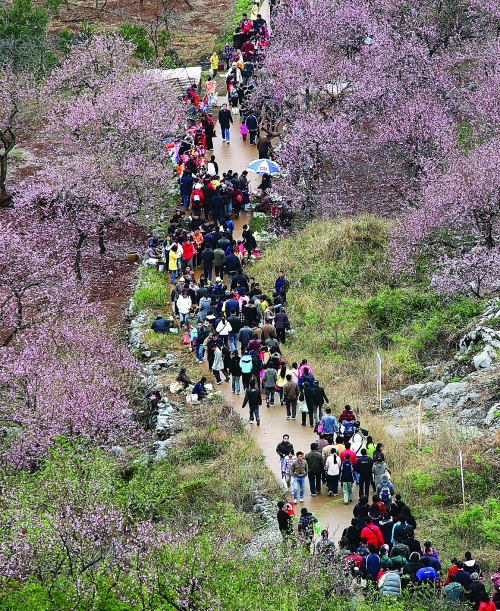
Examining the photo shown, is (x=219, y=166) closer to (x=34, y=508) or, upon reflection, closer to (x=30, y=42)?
(x=30, y=42)

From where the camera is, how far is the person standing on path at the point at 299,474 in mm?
24109

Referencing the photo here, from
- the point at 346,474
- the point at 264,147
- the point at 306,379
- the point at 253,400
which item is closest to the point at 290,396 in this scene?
the point at 306,379

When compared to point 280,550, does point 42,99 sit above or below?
above

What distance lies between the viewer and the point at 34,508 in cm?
2380

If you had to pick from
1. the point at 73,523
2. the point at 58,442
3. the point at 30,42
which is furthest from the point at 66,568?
the point at 30,42

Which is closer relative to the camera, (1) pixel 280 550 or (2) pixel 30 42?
(1) pixel 280 550

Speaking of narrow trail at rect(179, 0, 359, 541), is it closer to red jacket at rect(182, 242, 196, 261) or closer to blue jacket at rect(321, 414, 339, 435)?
blue jacket at rect(321, 414, 339, 435)

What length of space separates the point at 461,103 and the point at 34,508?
2874 centimetres

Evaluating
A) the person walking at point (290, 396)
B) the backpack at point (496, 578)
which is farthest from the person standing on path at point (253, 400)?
the backpack at point (496, 578)

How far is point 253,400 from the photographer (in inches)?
1081

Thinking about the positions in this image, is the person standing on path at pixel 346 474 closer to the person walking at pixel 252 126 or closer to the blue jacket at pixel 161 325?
the blue jacket at pixel 161 325

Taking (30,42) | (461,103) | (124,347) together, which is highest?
(30,42)

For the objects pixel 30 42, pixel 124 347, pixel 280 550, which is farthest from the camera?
pixel 30 42

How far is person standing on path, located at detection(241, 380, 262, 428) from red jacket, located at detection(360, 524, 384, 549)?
6683 mm
